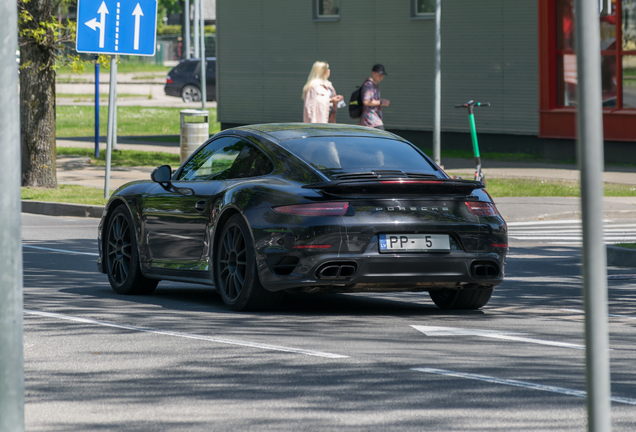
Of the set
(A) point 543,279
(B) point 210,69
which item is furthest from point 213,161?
(B) point 210,69

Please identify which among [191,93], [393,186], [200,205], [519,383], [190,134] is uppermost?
[191,93]

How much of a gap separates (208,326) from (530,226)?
8.20 metres

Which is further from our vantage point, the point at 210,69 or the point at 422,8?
the point at 210,69

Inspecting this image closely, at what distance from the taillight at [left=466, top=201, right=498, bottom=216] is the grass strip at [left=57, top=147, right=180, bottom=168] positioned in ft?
50.9

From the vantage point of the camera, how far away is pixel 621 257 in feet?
37.2

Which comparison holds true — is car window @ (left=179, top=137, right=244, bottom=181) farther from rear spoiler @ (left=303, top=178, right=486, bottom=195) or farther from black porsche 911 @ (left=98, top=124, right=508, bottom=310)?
rear spoiler @ (left=303, top=178, right=486, bottom=195)

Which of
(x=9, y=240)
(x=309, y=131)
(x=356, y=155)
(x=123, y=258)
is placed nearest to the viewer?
(x=9, y=240)

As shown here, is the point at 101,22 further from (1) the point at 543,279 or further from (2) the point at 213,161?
(1) the point at 543,279

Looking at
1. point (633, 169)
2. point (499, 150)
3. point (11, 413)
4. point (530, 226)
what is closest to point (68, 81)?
point (499, 150)

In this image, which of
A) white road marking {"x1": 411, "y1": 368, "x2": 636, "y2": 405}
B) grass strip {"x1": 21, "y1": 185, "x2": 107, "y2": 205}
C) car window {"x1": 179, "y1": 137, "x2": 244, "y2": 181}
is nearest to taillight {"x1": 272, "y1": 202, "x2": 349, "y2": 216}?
car window {"x1": 179, "y1": 137, "x2": 244, "y2": 181}

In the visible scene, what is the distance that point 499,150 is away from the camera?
25.5m

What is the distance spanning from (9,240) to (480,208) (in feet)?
15.0

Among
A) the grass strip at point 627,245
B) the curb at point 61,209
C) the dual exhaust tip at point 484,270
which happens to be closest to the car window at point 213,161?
the dual exhaust tip at point 484,270

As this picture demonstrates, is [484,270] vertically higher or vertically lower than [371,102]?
lower
